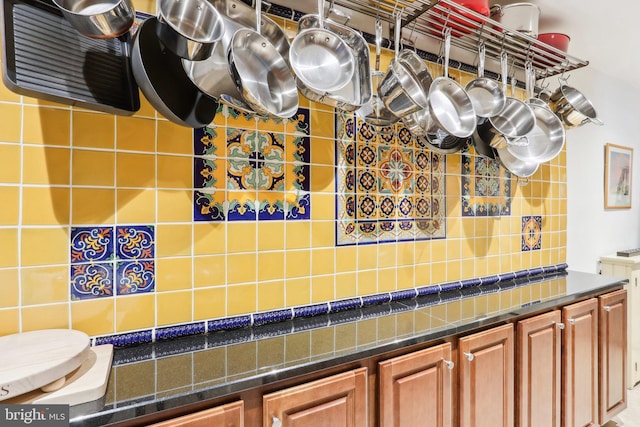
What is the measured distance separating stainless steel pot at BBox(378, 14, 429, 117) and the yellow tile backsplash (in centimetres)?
25

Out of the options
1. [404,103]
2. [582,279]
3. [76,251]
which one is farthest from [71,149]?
[582,279]

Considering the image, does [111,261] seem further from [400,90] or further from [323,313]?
[400,90]

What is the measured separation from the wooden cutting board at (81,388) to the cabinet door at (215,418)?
0.52ft

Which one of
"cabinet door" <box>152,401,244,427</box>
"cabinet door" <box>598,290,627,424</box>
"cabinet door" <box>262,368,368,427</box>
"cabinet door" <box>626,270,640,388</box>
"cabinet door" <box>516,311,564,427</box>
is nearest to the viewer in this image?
"cabinet door" <box>152,401,244,427</box>

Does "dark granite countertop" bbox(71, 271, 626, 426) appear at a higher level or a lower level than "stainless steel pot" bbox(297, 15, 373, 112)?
lower

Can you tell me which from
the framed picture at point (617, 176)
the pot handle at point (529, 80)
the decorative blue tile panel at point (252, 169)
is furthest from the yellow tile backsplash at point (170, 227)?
the framed picture at point (617, 176)

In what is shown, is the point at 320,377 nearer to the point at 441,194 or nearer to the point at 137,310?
the point at 137,310

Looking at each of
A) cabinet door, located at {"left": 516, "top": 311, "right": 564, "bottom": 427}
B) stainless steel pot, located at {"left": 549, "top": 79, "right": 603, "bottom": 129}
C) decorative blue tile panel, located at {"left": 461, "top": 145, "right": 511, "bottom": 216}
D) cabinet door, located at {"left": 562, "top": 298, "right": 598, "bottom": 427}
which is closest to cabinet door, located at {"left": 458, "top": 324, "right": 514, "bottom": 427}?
cabinet door, located at {"left": 516, "top": 311, "right": 564, "bottom": 427}

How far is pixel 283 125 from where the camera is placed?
1.30 meters

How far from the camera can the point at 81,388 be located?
2.44 ft

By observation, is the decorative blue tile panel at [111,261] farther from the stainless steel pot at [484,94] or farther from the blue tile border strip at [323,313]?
the stainless steel pot at [484,94]

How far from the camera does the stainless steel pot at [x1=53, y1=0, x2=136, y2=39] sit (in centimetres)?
82

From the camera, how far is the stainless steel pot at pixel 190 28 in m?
0.92

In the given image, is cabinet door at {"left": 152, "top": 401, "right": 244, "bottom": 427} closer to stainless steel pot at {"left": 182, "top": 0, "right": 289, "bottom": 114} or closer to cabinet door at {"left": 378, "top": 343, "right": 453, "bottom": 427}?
cabinet door at {"left": 378, "top": 343, "right": 453, "bottom": 427}
